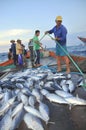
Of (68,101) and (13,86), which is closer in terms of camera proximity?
(68,101)

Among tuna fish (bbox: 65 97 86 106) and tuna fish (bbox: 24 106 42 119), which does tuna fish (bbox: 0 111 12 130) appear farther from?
tuna fish (bbox: 65 97 86 106)

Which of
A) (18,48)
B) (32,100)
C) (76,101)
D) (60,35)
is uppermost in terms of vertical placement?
(60,35)

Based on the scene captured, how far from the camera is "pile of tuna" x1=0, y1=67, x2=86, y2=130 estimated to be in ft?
16.2

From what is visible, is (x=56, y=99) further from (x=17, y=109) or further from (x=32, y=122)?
(x=32, y=122)

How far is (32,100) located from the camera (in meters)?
6.24

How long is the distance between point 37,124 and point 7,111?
121 cm

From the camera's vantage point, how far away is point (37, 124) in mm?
4656

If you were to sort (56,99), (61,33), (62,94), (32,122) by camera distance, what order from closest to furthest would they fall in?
(32,122) → (56,99) → (62,94) → (61,33)

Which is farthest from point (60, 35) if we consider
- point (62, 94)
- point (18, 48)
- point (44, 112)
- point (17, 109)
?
point (44, 112)

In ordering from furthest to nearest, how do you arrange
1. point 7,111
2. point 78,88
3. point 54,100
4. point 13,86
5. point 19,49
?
point 19,49 → point 13,86 → point 78,88 → point 54,100 → point 7,111

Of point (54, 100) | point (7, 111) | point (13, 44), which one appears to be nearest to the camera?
point (7, 111)

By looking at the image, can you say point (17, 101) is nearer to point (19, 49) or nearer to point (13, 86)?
point (13, 86)

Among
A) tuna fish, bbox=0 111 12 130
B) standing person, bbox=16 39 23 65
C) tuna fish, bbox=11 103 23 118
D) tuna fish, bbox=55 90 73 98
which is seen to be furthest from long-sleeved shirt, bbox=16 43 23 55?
tuna fish, bbox=0 111 12 130

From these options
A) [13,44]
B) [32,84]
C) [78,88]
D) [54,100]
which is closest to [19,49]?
[13,44]
